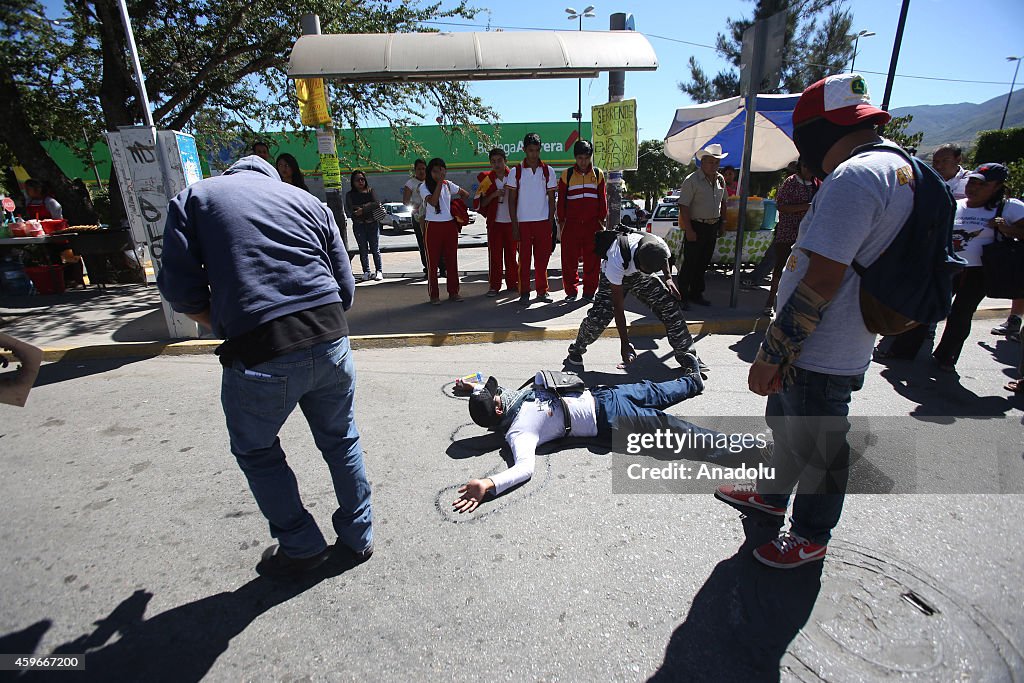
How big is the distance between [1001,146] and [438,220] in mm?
25300

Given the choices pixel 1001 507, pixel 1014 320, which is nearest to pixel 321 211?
pixel 1001 507

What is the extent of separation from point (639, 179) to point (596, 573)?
2924 centimetres

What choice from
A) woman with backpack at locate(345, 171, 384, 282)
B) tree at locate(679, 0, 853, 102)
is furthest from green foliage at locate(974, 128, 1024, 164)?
woman with backpack at locate(345, 171, 384, 282)

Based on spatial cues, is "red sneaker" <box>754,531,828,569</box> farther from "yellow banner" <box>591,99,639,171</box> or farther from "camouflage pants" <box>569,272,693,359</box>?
"yellow banner" <box>591,99,639,171</box>

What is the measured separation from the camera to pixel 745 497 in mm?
2607

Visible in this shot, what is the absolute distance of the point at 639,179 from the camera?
28.8m

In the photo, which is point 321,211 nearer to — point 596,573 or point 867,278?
point 596,573

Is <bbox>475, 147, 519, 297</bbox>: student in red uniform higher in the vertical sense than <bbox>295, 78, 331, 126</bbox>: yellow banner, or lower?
lower

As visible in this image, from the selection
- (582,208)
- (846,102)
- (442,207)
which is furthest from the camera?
(442,207)

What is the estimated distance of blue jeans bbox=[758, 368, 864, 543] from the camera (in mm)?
1994

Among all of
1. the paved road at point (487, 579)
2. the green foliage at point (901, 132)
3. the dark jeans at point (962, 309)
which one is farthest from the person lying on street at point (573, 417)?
the green foliage at point (901, 132)

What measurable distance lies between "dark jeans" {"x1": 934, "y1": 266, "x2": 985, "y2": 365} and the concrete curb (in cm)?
158

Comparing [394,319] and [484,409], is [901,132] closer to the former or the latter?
[394,319]

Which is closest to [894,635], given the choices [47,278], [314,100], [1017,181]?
[314,100]
